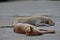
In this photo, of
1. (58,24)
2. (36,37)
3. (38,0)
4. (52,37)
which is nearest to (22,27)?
(36,37)

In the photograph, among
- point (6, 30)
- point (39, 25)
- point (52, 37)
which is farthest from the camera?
point (39, 25)

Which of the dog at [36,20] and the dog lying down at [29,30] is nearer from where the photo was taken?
the dog lying down at [29,30]

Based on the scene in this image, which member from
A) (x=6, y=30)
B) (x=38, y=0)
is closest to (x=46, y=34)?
(x=6, y=30)

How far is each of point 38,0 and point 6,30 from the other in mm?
5203

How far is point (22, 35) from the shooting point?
9.21 feet

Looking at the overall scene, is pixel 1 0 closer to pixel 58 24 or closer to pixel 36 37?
pixel 58 24

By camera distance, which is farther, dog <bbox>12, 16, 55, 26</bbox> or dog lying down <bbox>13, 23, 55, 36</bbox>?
dog <bbox>12, 16, 55, 26</bbox>

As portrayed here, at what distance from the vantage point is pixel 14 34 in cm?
286

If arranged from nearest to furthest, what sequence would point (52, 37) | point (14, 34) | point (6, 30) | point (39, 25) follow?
point (52, 37) → point (14, 34) → point (6, 30) → point (39, 25)

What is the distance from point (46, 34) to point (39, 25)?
21.0 inches

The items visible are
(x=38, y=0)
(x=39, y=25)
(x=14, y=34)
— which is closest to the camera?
(x=14, y=34)

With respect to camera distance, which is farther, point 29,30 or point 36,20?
point 36,20

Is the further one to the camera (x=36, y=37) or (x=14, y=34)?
(x=14, y=34)

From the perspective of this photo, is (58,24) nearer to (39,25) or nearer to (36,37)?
(39,25)
